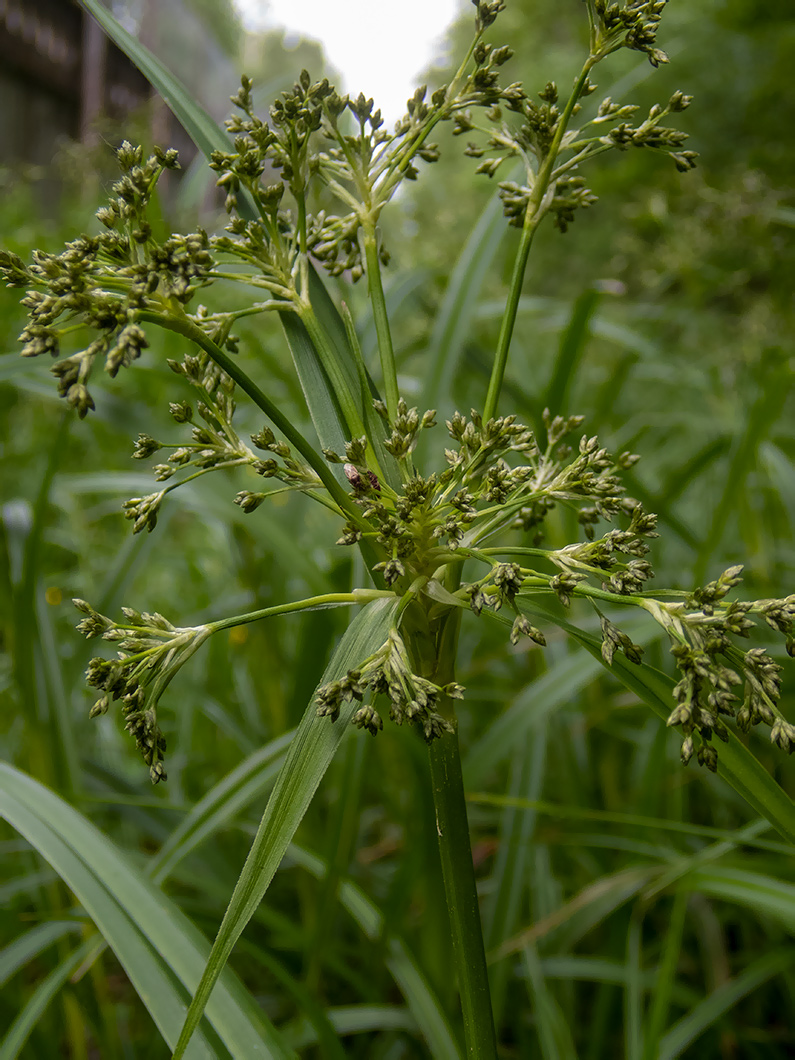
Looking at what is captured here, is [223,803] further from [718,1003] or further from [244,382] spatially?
[718,1003]

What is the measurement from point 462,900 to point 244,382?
347 mm

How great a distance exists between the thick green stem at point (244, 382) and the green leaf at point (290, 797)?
0.28ft

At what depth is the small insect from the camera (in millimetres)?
483

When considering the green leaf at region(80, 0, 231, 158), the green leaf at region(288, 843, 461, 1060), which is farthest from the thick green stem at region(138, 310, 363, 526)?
the green leaf at region(288, 843, 461, 1060)

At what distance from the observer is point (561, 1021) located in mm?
999

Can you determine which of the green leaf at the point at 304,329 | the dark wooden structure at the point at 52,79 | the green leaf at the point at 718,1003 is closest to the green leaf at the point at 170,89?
the green leaf at the point at 304,329

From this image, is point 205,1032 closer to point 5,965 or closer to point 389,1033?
point 5,965

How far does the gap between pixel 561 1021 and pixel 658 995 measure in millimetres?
240

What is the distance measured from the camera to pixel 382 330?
0.53m

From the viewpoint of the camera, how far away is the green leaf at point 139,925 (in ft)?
1.71

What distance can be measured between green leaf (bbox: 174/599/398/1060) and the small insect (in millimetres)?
77

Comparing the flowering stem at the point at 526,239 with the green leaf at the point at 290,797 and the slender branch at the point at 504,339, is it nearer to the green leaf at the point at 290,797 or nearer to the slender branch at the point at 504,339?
the slender branch at the point at 504,339

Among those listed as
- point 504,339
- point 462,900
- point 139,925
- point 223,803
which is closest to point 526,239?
point 504,339

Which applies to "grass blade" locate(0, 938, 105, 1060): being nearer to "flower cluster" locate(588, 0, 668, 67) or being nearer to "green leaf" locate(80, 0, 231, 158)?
"green leaf" locate(80, 0, 231, 158)
